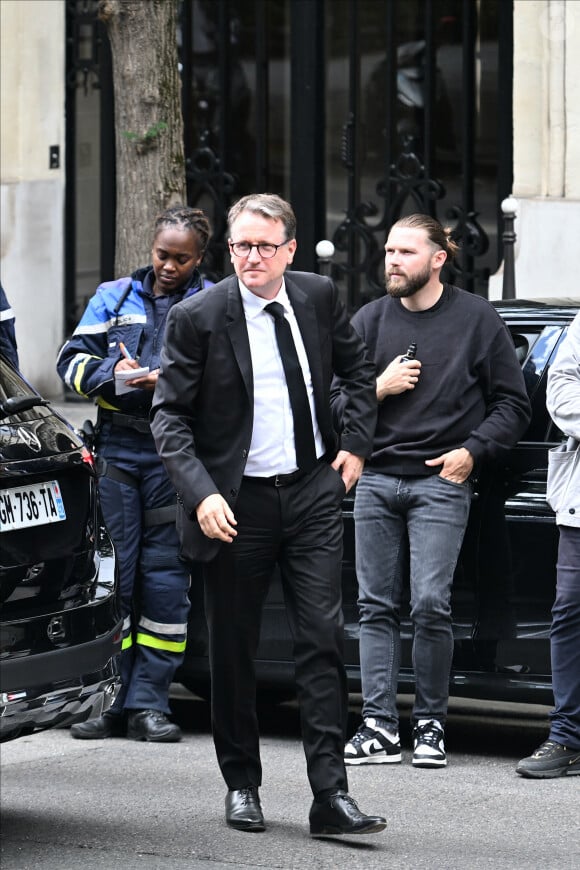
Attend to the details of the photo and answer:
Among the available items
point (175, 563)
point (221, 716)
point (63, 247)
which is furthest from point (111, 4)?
point (63, 247)

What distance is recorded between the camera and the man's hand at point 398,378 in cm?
626

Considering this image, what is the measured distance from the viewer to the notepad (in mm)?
6609

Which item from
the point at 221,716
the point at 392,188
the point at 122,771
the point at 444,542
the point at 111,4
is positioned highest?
the point at 111,4

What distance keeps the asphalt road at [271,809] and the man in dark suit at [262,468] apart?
18cm

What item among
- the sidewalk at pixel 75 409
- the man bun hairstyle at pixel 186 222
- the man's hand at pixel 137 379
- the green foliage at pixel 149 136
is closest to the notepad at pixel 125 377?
the man's hand at pixel 137 379

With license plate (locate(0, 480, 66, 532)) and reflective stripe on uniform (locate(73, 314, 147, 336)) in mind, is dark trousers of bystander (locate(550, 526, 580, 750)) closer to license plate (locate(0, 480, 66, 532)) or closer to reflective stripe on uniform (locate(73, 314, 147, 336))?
license plate (locate(0, 480, 66, 532))

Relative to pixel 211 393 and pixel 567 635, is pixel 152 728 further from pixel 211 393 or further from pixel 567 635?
pixel 211 393

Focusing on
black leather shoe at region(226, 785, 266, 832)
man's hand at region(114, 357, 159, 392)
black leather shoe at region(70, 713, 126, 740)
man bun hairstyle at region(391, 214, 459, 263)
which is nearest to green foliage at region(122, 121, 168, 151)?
man's hand at region(114, 357, 159, 392)

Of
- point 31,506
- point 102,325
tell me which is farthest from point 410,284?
point 31,506

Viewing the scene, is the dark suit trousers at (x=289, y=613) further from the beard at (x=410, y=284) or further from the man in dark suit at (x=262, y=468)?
the beard at (x=410, y=284)

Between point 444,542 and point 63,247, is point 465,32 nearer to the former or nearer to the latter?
point 63,247

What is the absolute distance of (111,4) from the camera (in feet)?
28.2

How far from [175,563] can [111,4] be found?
3.10 meters

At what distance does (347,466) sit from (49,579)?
987 millimetres
